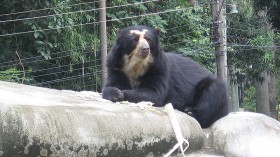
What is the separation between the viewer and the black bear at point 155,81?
16.8 ft

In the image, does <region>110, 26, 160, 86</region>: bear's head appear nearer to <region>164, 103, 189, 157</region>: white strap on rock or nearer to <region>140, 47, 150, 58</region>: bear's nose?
<region>140, 47, 150, 58</region>: bear's nose

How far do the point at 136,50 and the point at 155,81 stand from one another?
1.01ft

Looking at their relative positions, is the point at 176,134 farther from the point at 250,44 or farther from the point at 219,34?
the point at 250,44

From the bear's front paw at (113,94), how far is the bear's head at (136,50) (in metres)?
0.38

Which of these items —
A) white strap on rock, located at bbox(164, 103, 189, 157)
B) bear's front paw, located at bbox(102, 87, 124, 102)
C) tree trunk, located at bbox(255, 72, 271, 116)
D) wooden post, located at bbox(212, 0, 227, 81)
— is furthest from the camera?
tree trunk, located at bbox(255, 72, 271, 116)

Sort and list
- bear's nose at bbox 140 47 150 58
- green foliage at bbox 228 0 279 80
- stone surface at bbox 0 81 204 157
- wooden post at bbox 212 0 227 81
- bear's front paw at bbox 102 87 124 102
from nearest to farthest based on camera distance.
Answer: stone surface at bbox 0 81 204 157 → bear's front paw at bbox 102 87 124 102 → bear's nose at bbox 140 47 150 58 → wooden post at bbox 212 0 227 81 → green foliage at bbox 228 0 279 80

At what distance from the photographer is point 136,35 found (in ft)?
17.1

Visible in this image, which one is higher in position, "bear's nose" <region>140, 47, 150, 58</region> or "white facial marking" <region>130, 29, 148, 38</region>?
"white facial marking" <region>130, 29, 148, 38</region>

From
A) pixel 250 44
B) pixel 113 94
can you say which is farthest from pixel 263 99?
pixel 113 94

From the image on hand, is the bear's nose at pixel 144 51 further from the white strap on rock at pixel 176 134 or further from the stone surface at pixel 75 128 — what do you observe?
the white strap on rock at pixel 176 134

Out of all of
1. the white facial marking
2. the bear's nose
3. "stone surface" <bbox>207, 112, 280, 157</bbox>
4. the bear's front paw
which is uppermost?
the white facial marking

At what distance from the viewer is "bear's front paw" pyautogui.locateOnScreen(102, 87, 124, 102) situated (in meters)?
4.81

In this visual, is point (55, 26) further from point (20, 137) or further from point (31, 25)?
point (20, 137)

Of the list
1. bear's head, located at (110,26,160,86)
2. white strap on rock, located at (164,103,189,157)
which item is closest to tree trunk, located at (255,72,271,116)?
bear's head, located at (110,26,160,86)
